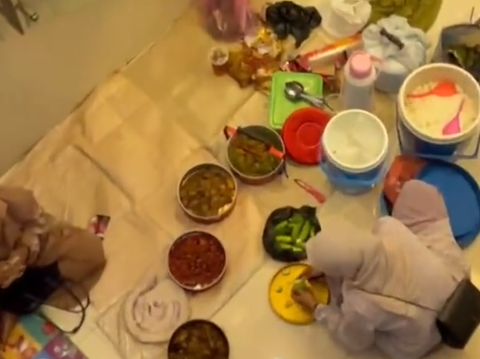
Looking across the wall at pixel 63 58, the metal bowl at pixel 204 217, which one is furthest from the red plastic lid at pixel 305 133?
the wall at pixel 63 58

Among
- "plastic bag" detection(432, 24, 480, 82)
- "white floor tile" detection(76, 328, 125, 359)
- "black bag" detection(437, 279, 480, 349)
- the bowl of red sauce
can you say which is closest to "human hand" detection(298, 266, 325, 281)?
the bowl of red sauce

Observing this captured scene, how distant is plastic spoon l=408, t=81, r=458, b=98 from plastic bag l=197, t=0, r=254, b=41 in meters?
0.38

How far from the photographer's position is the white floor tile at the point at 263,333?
1688 mm

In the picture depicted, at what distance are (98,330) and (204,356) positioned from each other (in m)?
0.21

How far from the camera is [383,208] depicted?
1764mm

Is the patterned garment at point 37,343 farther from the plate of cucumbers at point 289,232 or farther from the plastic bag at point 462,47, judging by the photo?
the plastic bag at point 462,47

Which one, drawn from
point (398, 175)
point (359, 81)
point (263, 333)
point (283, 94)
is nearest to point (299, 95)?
point (283, 94)

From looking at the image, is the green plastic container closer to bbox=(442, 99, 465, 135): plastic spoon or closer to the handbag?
bbox=(442, 99, 465, 135): plastic spoon

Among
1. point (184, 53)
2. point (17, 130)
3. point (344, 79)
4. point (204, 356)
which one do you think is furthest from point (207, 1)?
point (204, 356)

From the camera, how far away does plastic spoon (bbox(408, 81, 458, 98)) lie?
1771 mm

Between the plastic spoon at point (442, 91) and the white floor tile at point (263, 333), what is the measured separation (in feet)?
1.47

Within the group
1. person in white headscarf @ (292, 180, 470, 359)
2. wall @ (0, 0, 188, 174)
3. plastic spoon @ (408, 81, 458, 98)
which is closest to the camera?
person in white headscarf @ (292, 180, 470, 359)

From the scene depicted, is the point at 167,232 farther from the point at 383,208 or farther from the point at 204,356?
the point at 383,208

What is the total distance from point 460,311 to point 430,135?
1.21 ft
